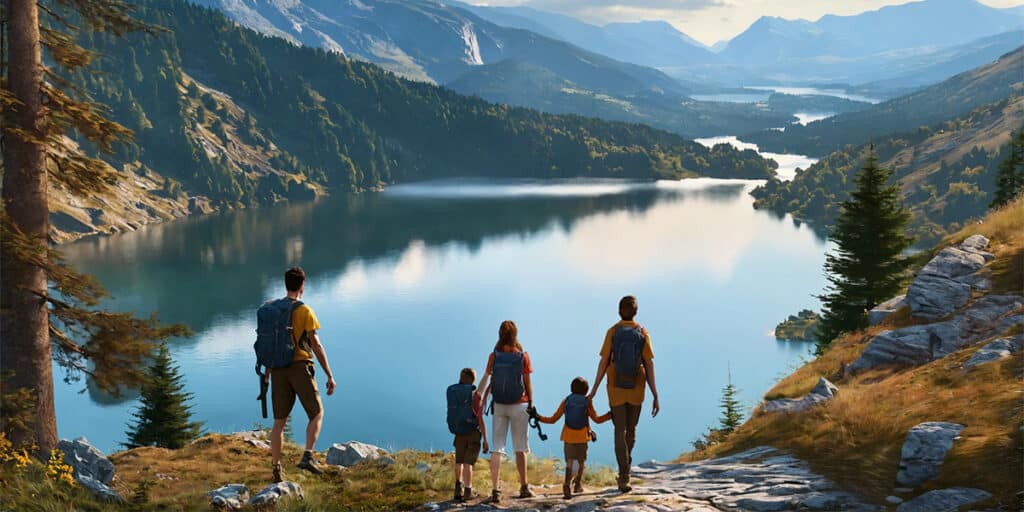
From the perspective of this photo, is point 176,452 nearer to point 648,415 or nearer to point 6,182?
point 6,182

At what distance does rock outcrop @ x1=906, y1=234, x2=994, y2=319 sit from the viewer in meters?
19.2

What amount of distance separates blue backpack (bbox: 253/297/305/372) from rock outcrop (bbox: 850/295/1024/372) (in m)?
14.7

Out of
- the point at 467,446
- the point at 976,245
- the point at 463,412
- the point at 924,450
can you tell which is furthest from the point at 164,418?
the point at 924,450

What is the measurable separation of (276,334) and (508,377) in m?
3.96

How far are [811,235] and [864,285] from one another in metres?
162

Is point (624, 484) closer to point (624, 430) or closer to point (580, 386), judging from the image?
point (624, 430)

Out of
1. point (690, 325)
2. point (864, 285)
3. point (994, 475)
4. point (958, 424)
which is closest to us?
point (994, 475)

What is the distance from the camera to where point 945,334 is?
58.4 feet

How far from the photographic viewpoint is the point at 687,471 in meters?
14.8

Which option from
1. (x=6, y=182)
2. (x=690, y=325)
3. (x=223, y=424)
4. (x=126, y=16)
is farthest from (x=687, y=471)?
(x=690, y=325)

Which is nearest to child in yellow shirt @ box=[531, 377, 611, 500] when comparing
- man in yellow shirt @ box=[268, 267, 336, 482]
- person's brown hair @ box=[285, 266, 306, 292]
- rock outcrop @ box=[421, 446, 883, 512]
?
rock outcrop @ box=[421, 446, 883, 512]

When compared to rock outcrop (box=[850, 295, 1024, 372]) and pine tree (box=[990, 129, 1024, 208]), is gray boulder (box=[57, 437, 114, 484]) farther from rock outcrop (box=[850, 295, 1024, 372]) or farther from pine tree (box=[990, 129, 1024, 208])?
pine tree (box=[990, 129, 1024, 208])

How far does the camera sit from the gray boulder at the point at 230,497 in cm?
1205

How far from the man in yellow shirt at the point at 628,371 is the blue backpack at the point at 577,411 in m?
0.44
